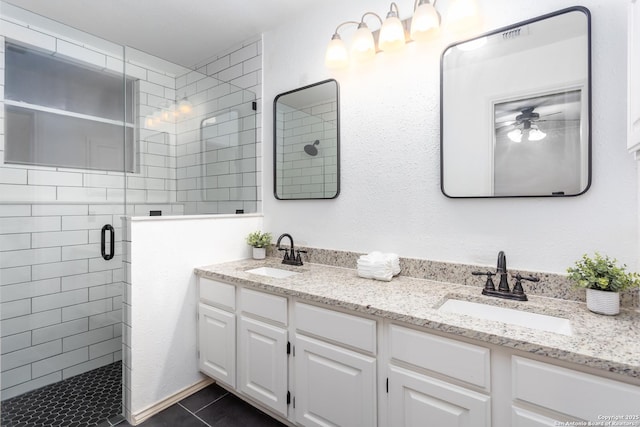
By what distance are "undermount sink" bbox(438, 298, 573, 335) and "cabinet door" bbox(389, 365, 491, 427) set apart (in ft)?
1.05

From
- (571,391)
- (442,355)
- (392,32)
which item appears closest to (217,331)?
(442,355)

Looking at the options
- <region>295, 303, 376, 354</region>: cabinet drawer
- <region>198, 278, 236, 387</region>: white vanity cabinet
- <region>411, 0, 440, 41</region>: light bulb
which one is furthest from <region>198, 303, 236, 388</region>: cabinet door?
<region>411, 0, 440, 41</region>: light bulb

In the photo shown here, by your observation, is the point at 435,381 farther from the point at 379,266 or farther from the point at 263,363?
the point at 263,363

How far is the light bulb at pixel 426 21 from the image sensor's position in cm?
156

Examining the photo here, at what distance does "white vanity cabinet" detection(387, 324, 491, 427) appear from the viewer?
3.43ft

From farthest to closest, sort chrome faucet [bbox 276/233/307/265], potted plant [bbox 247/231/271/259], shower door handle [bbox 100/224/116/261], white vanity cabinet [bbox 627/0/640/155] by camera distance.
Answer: potted plant [bbox 247/231/271/259]
chrome faucet [bbox 276/233/307/265]
shower door handle [bbox 100/224/116/261]
white vanity cabinet [bbox 627/0/640/155]

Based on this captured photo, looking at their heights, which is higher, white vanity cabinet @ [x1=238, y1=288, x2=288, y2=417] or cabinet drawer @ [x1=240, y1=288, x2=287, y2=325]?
cabinet drawer @ [x1=240, y1=288, x2=287, y2=325]

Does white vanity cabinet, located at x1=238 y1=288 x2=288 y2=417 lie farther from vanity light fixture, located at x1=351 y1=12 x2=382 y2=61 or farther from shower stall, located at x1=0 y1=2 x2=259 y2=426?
vanity light fixture, located at x1=351 y1=12 x2=382 y2=61

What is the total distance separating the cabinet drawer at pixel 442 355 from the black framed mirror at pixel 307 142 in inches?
41.5

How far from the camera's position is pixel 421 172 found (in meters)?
1.72

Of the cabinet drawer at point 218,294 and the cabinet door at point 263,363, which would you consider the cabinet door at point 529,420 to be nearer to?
the cabinet door at point 263,363

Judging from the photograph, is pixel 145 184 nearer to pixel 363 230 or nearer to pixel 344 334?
pixel 363 230

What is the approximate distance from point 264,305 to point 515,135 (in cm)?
148

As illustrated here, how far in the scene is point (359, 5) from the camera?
1.95 meters
